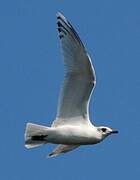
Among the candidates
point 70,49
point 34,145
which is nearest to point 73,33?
point 70,49

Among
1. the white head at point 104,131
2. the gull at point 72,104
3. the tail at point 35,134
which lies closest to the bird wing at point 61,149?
the gull at point 72,104

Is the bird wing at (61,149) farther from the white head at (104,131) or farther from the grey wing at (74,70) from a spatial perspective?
the grey wing at (74,70)

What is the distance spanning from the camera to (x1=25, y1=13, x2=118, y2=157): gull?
36.5m

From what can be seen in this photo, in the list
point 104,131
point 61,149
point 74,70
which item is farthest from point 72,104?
point 61,149

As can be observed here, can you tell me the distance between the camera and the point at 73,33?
120 ft

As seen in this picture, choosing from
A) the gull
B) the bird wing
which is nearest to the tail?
the gull

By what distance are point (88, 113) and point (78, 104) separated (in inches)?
11.9

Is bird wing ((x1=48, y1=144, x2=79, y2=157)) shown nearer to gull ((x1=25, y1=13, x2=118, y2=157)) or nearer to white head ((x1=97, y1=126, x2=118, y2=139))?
gull ((x1=25, y1=13, x2=118, y2=157))

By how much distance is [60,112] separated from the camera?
37.1m

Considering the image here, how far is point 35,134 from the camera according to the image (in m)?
36.7

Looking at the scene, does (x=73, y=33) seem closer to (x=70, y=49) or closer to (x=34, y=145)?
(x=70, y=49)

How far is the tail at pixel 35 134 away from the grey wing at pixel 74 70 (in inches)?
27.5

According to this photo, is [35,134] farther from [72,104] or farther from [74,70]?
[74,70]

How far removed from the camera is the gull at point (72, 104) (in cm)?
3653
